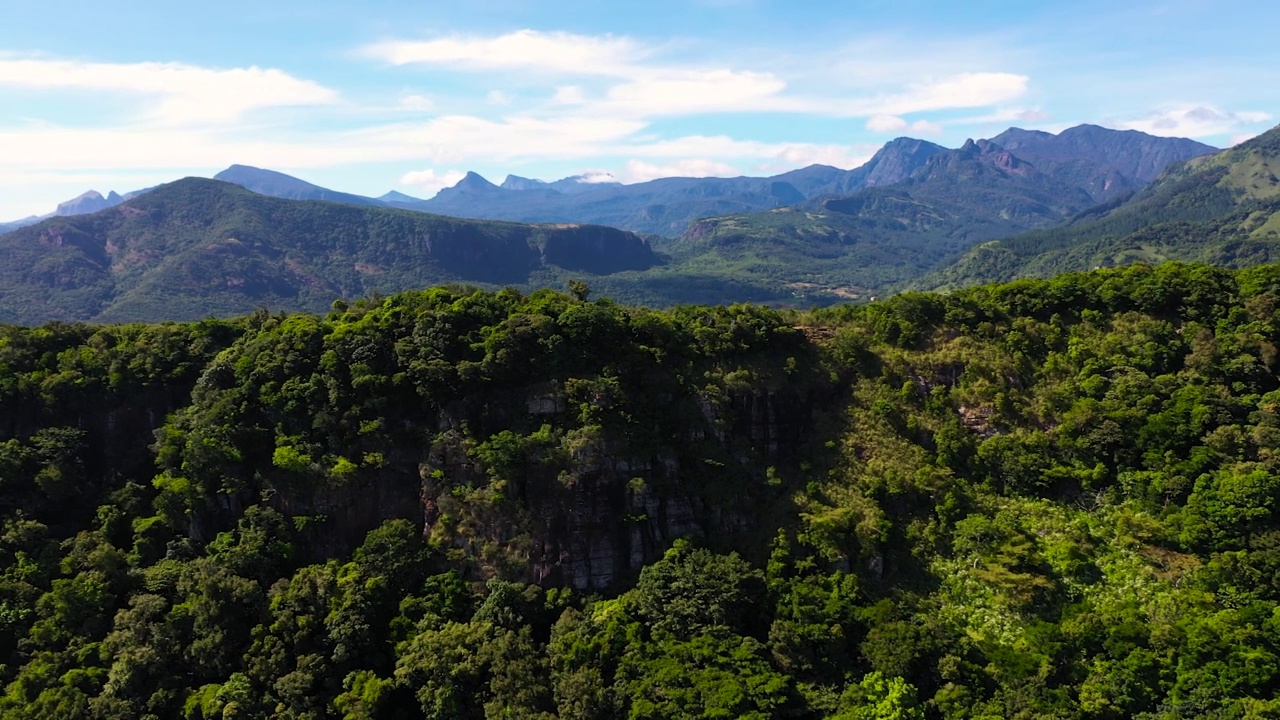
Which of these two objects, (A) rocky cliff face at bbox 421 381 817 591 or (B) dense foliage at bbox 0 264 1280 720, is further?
(A) rocky cliff face at bbox 421 381 817 591

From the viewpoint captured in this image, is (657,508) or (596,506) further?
(657,508)

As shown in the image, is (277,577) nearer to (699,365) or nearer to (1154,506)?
(699,365)

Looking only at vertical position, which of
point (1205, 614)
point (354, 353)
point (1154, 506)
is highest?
point (354, 353)

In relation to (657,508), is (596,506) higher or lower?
higher

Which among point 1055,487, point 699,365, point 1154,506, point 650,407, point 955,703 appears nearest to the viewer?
point 955,703

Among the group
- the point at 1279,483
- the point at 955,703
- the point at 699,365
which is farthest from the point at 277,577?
the point at 1279,483

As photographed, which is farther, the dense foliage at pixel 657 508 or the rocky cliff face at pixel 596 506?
the rocky cliff face at pixel 596 506

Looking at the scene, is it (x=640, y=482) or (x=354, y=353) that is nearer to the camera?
(x=640, y=482)

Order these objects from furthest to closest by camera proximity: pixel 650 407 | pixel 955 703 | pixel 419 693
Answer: pixel 650 407 < pixel 419 693 < pixel 955 703
